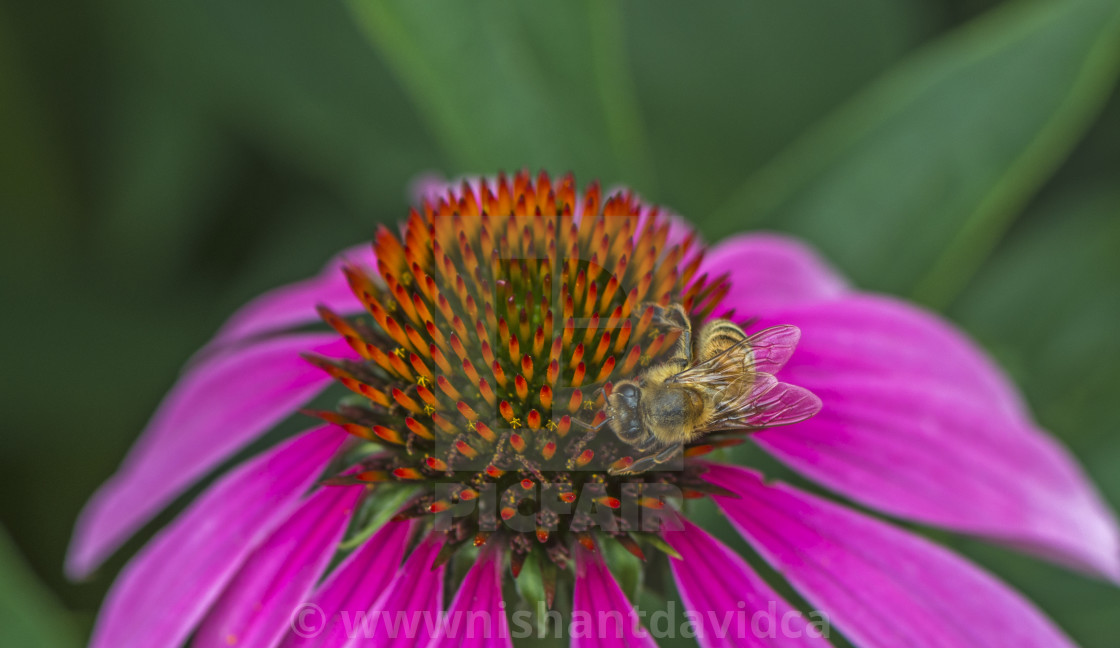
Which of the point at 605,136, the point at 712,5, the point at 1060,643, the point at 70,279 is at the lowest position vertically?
the point at 1060,643

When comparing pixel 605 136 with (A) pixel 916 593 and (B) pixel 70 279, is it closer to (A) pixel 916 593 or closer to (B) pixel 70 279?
(A) pixel 916 593

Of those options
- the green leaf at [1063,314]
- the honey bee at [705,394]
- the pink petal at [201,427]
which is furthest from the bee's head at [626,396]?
the green leaf at [1063,314]

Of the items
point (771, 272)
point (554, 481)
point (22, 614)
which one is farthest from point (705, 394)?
point (22, 614)

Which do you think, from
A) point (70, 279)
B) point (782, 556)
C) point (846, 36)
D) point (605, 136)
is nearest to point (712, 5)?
point (846, 36)

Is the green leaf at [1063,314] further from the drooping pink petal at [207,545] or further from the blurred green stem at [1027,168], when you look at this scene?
the drooping pink petal at [207,545]

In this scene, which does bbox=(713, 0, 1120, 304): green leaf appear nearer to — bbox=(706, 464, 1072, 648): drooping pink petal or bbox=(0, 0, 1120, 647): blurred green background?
bbox=(0, 0, 1120, 647): blurred green background
